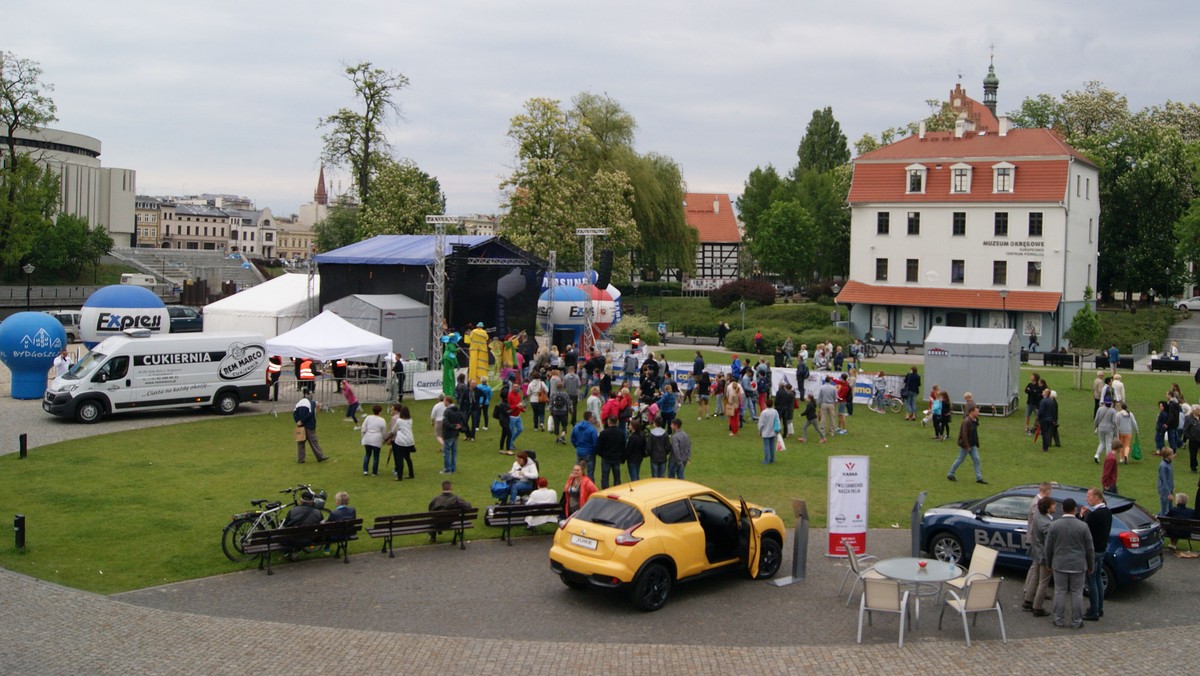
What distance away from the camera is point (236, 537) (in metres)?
13.7

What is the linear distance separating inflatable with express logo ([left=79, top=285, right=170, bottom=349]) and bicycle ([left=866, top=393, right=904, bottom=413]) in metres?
24.6

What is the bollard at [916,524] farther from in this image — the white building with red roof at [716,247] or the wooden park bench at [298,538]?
the white building with red roof at [716,247]

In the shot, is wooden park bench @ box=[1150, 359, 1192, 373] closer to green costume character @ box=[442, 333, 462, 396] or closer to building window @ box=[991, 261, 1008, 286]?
building window @ box=[991, 261, 1008, 286]

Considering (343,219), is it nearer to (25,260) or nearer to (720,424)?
(25,260)

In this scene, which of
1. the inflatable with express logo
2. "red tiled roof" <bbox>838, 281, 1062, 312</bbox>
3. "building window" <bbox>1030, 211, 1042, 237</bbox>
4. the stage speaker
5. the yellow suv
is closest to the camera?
the yellow suv

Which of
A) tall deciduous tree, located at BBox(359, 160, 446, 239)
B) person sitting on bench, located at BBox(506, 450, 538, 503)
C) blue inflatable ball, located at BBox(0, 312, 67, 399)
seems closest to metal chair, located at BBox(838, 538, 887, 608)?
person sitting on bench, located at BBox(506, 450, 538, 503)

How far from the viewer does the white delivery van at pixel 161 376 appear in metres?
24.6

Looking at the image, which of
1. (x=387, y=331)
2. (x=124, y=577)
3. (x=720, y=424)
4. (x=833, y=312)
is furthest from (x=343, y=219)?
(x=124, y=577)

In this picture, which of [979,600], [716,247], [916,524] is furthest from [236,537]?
[716,247]

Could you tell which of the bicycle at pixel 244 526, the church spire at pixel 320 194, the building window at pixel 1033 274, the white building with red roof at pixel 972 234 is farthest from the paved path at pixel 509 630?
the church spire at pixel 320 194

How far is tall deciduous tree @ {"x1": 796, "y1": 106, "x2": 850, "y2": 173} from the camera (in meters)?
88.4

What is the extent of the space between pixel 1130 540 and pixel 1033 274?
4096cm

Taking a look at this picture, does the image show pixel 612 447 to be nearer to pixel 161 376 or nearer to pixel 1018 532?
pixel 1018 532

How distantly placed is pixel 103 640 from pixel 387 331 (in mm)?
22899
